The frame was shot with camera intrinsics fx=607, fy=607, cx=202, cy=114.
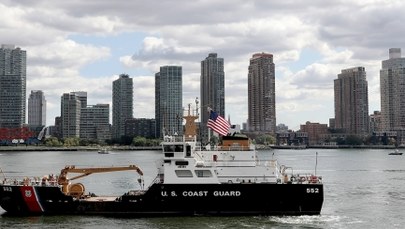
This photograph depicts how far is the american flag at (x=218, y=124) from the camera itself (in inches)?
1409

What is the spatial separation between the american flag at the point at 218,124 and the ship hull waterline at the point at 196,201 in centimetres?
327

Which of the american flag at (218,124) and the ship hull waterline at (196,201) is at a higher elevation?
the american flag at (218,124)

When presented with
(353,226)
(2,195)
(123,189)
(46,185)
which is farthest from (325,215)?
(123,189)

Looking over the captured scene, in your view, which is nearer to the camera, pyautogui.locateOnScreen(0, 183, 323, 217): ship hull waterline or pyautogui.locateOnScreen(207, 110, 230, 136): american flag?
pyautogui.locateOnScreen(0, 183, 323, 217): ship hull waterline

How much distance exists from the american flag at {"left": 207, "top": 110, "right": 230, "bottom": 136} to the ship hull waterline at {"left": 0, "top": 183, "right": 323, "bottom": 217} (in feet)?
10.7

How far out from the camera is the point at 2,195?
36.2m

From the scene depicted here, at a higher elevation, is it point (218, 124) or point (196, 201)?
point (218, 124)

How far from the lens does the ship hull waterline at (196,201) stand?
34.8 meters

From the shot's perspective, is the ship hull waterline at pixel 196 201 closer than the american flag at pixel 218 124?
Yes

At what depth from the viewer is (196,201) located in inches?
1373

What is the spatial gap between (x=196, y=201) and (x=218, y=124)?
470 cm

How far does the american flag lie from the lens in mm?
35781

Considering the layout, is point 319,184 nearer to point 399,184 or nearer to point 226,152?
point 226,152

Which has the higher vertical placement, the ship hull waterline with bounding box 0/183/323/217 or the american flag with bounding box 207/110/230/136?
the american flag with bounding box 207/110/230/136
